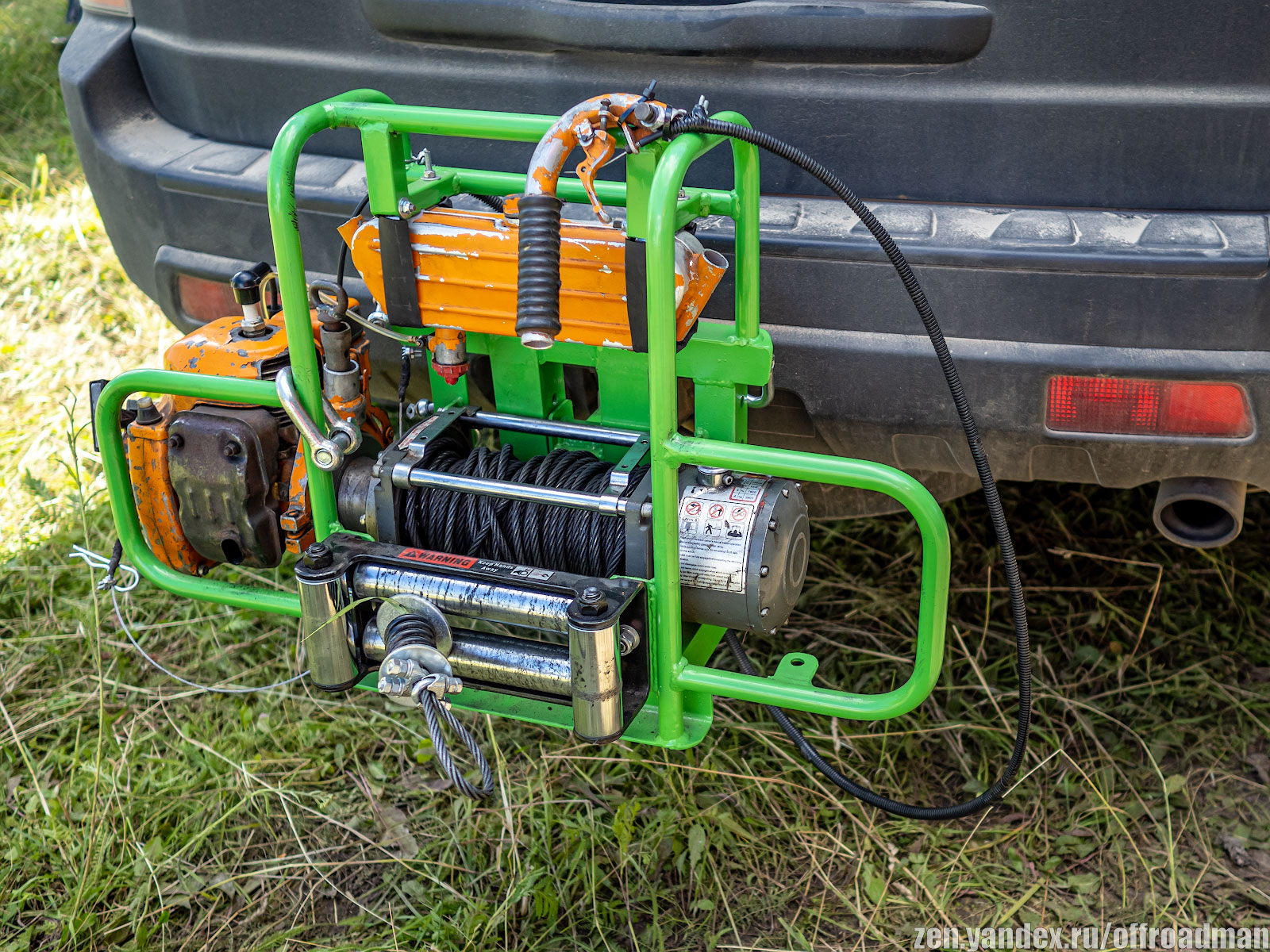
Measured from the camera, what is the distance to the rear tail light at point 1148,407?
1772mm

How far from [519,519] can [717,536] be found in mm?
346

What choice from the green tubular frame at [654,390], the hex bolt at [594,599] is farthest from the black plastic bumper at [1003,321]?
the hex bolt at [594,599]

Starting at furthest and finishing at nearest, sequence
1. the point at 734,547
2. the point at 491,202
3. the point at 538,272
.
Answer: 1. the point at 491,202
2. the point at 734,547
3. the point at 538,272

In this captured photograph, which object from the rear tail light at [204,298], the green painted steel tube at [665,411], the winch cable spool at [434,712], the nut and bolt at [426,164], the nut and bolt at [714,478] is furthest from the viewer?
the rear tail light at [204,298]

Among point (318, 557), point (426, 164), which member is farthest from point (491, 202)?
point (318, 557)

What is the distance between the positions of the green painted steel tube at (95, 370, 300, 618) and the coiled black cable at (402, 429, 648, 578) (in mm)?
268

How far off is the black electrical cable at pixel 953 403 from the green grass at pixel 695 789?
0.58 ft

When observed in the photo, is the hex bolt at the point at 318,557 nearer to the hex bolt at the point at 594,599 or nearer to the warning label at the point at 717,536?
the hex bolt at the point at 594,599

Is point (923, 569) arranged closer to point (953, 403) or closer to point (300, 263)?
point (953, 403)

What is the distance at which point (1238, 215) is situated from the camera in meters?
1.77

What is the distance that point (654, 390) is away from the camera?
5.43 ft

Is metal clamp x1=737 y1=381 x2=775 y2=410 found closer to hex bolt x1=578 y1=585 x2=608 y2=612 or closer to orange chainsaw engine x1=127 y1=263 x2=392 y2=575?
hex bolt x1=578 y1=585 x2=608 y2=612

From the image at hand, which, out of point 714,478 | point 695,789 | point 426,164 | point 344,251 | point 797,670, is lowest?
point 695,789

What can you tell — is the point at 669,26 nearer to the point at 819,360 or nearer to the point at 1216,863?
the point at 819,360
